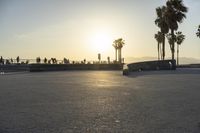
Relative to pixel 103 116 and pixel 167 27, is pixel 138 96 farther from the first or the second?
pixel 167 27

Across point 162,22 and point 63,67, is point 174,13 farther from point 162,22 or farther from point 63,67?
point 63,67

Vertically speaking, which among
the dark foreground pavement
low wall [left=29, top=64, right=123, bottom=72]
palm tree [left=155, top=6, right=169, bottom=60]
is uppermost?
palm tree [left=155, top=6, right=169, bottom=60]

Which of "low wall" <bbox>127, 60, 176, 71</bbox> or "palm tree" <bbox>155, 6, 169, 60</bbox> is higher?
"palm tree" <bbox>155, 6, 169, 60</bbox>

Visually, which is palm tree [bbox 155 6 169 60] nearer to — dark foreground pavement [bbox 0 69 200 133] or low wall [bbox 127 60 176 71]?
low wall [bbox 127 60 176 71]

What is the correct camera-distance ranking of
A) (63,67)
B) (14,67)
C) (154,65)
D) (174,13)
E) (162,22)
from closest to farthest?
(154,65) → (14,67) → (63,67) → (174,13) → (162,22)

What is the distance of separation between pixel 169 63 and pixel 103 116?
39.1 meters

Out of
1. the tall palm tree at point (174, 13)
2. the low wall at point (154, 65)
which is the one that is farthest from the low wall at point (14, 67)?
the tall palm tree at point (174, 13)

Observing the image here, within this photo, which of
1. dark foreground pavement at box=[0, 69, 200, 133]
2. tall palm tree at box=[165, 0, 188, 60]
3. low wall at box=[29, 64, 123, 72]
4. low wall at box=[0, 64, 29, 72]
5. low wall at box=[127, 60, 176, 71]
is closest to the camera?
dark foreground pavement at box=[0, 69, 200, 133]

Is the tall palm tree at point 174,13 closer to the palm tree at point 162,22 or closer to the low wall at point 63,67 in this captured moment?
the palm tree at point 162,22

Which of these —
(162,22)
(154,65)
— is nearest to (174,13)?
(162,22)

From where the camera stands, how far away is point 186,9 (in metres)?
65.7

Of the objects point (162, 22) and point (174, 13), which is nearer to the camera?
point (174, 13)

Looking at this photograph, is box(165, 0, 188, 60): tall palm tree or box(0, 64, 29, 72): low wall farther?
box(165, 0, 188, 60): tall palm tree

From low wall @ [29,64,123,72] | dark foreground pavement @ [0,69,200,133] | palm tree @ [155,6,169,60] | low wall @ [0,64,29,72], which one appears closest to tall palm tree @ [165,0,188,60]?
palm tree @ [155,6,169,60]
